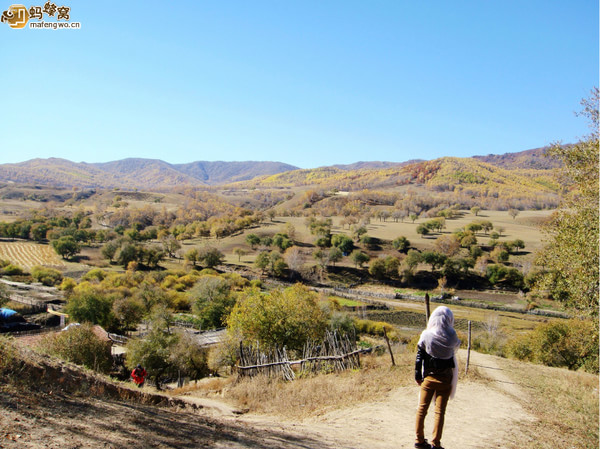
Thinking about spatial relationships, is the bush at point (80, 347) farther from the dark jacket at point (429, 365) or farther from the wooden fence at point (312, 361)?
the dark jacket at point (429, 365)

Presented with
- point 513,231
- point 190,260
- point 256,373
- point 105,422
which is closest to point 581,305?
point 256,373

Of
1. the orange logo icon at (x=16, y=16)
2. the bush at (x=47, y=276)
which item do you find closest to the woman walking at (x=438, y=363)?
the orange logo icon at (x=16, y=16)

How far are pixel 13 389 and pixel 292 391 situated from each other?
761 centimetres

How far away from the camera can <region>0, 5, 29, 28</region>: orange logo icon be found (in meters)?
14.5

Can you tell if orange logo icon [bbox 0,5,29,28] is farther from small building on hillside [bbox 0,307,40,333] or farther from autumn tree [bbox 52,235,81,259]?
autumn tree [bbox 52,235,81,259]

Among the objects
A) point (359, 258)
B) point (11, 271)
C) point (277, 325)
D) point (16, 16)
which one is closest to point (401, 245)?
point (359, 258)

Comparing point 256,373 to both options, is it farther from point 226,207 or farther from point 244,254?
point 226,207

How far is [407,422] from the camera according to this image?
8.80 m

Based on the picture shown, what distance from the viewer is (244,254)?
94.8 metres

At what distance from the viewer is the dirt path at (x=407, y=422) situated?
25.0ft

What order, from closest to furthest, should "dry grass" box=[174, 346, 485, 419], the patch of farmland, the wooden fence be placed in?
"dry grass" box=[174, 346, 485, 419] → the wooden fence → the patch of farmland

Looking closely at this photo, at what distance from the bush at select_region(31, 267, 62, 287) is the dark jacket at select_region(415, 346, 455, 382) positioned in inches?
2723

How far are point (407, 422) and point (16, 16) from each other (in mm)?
19351

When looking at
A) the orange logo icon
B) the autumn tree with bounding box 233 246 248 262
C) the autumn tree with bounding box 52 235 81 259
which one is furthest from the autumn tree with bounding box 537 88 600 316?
the autumn tree with bounding box 52 235 81 259
